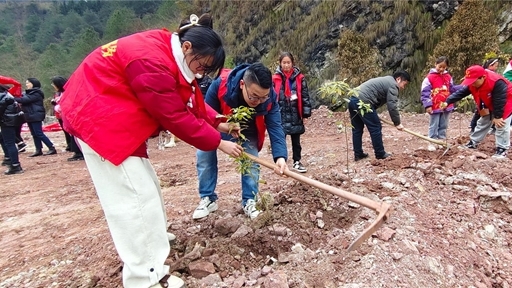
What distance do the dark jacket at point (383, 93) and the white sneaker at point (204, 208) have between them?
270 cm

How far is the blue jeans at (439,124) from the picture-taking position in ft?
18.3

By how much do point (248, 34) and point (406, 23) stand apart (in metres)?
→ 9.69

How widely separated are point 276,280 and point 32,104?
678 cm

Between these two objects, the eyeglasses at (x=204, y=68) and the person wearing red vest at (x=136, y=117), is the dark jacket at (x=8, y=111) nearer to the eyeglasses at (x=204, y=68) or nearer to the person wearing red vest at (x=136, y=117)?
the person wearing red vest at (x=136, y=117)

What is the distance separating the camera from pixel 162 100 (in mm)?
1712

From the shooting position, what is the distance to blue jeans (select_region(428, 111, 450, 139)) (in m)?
5.59

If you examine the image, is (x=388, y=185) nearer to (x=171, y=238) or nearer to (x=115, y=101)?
(x=171, y=238)

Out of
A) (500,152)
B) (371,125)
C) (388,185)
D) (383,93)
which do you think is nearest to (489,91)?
(500,152)

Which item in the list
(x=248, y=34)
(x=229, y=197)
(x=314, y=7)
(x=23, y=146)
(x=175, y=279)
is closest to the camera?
(x=175, y=279)

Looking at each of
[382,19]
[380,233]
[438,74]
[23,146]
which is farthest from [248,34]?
[380,233]

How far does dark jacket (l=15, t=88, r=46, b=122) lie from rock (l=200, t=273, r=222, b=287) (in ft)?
20.7

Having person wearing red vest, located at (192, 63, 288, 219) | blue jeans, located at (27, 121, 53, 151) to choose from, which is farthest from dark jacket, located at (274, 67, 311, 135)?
blue jeans, located at (27, 121, 53, 151)

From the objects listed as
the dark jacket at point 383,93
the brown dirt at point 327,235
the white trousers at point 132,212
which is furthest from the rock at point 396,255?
the dark jacket at point 383,93

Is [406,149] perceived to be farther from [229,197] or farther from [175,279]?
[175,279]
